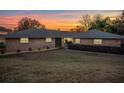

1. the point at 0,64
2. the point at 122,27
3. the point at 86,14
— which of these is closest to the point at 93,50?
the point at 122,27

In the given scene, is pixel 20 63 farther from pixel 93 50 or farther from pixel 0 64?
pixel 93 50

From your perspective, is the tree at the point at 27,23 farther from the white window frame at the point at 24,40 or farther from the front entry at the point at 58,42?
the front entry at the point at 58,42

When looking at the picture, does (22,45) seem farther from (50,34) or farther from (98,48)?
(98,48)

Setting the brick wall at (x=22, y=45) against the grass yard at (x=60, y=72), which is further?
the brick wall at (x=22, y=45)

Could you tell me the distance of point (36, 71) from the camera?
9.83 meters

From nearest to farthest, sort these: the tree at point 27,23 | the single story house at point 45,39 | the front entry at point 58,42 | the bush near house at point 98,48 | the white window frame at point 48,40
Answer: the tree at point 27,23 < the bush near house at point 98,48 < the single story house at point 45,39 < the white window frame at point 48,40 < the front entry at point 58,42

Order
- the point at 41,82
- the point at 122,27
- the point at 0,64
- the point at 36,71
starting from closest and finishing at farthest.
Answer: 1. the point at 41,82
2. the point at 36,71
3. the point at 0,64
4. the point at 122,27

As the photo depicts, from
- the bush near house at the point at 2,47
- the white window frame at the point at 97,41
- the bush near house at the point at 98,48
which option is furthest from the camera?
the white window frame at the point at 97,41

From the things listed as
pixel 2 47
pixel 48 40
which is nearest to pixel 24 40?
pixel 2 47

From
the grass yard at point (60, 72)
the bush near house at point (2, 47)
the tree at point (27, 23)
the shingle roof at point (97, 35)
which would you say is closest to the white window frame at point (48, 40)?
the tree at point (27, 23)

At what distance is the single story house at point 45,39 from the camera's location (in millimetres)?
18188

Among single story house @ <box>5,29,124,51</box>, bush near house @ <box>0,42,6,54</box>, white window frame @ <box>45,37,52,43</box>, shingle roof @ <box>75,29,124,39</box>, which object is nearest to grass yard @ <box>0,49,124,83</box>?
bush near house @ <box>0,42,6,54</box>

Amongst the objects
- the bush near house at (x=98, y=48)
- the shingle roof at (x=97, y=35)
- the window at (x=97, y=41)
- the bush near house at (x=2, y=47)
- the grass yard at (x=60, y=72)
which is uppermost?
the shingle roof at (x=97, y=35)
